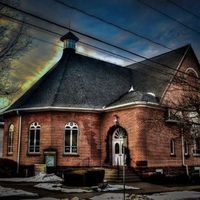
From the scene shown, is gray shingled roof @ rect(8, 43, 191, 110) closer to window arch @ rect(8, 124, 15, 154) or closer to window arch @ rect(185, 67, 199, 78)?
window arch @ rect(185, 67, 199, 78)

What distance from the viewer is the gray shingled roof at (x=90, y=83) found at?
25308mm

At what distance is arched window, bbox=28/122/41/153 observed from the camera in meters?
24.5

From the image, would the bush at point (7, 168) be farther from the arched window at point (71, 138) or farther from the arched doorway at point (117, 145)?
the arched doorway at point (117, 145)

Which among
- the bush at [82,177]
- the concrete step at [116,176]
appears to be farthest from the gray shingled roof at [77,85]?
the bush at [82,177]

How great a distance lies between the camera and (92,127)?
25.0m

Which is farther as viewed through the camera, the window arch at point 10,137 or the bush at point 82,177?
the window arch at point 10,137

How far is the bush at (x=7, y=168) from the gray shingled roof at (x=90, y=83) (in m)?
4.57

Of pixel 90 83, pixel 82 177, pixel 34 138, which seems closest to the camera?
pixel 82 177

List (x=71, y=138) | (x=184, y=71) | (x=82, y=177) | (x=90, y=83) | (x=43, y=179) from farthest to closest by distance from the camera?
(x=184, y=71)
(x=90, y=83)
(x=71, y=138)
(x=43, y=179)
(x=82, y=177)

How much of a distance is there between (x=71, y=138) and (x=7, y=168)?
17.7 ft

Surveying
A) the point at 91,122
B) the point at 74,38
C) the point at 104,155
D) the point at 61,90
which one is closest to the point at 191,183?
the point at 104,155

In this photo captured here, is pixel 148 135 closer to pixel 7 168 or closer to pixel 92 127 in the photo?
pixel 92 127

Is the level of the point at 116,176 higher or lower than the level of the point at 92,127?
lower

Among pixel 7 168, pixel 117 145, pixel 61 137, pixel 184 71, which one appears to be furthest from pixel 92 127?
pixel 184 71
